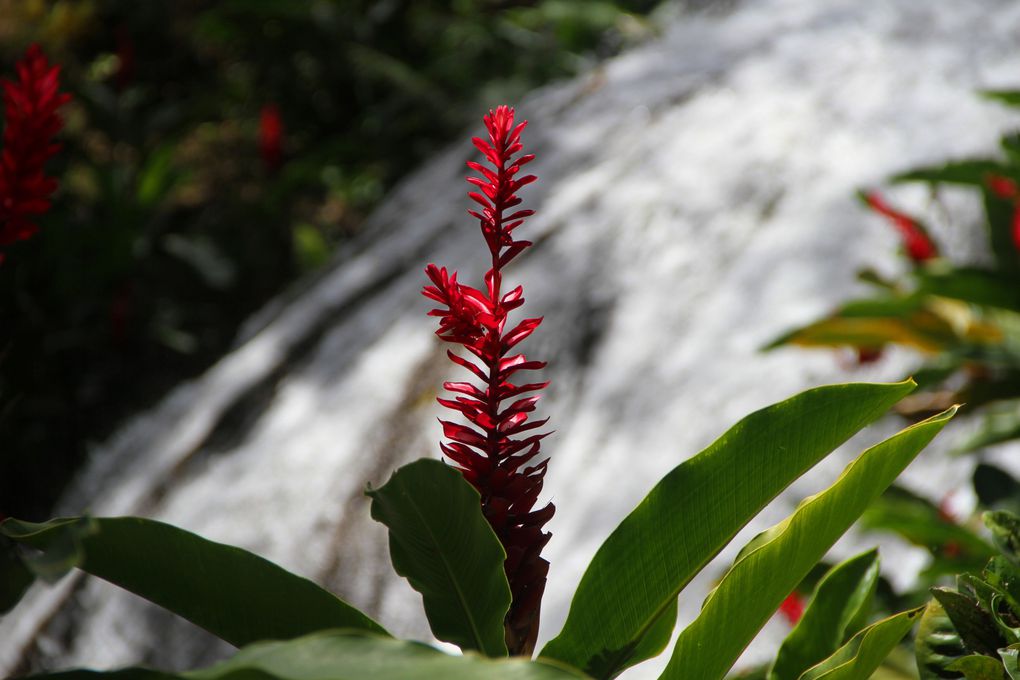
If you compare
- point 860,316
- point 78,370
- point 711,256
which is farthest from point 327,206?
point 860,316

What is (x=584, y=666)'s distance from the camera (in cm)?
79

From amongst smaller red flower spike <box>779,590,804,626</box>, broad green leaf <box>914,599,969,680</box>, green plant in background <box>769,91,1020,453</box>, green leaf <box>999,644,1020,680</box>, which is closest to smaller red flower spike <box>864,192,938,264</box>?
green plant in background <box>769,91,1020,453</box>

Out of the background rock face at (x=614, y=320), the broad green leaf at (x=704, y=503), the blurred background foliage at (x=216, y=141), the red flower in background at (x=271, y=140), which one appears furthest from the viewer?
the red flower in background at (x=271, y=140)

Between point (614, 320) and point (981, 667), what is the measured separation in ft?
7.15

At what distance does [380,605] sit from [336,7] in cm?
478

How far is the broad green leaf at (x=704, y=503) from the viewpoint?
75 cm

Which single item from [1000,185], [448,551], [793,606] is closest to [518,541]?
[448,551]

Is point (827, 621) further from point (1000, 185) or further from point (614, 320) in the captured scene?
point (614, 320)

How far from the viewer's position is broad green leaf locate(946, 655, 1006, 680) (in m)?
0.75

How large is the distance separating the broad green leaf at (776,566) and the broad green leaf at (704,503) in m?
0.03

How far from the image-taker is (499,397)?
74 cm

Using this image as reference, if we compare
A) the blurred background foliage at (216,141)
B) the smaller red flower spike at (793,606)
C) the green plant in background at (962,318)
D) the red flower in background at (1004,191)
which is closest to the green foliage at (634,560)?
the smaller red flower spike at (793,606)

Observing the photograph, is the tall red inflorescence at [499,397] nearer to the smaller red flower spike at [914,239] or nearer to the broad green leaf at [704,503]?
the broad green leaf at [704,503]

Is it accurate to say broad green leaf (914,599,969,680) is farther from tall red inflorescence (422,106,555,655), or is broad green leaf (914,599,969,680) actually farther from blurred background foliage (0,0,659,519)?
blurred background foliage (0,0,659,519)
